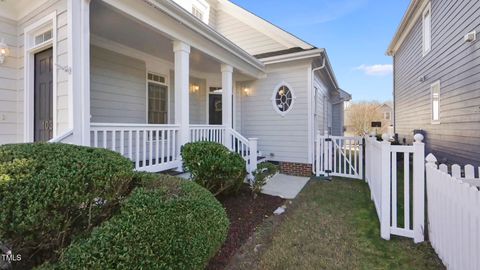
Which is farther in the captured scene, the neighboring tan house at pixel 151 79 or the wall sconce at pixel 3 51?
the wall sconce at pixel 3 51

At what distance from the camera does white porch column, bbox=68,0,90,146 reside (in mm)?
3453

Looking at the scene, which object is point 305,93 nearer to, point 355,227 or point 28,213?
point 355,227

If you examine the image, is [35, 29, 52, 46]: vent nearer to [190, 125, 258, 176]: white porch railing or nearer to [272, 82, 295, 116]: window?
[190, 125, 258, 176]: white porch railing

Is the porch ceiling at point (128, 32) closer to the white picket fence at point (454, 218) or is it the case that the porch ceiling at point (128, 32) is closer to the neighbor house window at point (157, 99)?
the neighbor house window at point (157, 99)

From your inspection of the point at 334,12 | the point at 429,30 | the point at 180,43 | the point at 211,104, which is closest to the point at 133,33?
the point at 180,43

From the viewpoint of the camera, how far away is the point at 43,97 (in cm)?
448

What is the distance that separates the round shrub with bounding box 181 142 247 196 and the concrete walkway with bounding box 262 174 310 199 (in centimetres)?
136

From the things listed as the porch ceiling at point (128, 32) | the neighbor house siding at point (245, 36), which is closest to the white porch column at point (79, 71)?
the porch ceiling at point (128, 32)

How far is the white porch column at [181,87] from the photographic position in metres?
5.22

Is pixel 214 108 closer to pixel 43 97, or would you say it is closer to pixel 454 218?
pixel 43 97

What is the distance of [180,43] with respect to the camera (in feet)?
17.0

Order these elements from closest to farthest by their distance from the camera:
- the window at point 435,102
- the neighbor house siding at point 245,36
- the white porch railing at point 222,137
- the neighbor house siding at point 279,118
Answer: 1. the white porch railing at point 222,137
2. the window at point 435,102
3. the neighbor house siding at point 279,118
4. the neighbor house siding at point 245,36

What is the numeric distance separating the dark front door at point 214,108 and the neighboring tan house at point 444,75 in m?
6.77

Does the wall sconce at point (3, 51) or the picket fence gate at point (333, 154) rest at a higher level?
the wall sconce at point (3, 51)
